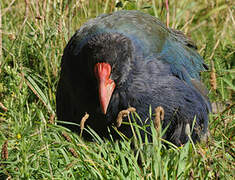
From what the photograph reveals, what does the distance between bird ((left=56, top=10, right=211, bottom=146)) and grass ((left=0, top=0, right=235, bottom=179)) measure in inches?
7.2

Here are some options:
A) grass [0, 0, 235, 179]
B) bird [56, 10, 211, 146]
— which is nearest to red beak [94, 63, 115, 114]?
bird [56, 10, 211, 146]

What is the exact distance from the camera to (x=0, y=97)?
3.47 meters

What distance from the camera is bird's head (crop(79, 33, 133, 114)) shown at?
9.12ft

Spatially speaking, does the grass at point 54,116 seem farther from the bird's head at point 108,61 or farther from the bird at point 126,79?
the bird's head at point 108,61

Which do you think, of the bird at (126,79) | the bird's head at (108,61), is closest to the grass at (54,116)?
the bird at (126,79)

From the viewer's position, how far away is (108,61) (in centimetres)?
279

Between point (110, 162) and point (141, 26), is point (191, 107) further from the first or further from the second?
point (110, 162)

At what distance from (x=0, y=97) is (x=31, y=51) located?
519 mm

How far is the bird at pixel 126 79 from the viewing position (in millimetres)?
2830

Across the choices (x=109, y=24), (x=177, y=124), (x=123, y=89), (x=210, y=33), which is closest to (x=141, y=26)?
(x=109, y=24)

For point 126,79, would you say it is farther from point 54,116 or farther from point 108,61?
point 54,116

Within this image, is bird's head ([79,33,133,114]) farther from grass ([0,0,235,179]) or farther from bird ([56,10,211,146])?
grass ([0,0,235,179])

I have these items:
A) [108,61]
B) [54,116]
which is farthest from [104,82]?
[54,116]

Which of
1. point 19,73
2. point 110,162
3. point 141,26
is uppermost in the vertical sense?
point 141,26
